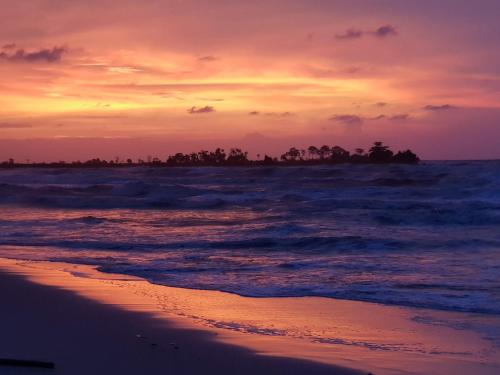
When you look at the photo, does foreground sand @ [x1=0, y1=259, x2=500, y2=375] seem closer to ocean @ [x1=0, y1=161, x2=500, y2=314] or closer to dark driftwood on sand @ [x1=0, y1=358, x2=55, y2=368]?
dark driftwood on sand @ [x1=0, y1=358, x2=55, y2=368]

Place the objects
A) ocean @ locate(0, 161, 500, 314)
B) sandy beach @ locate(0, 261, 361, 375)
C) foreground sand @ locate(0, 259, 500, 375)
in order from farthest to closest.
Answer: ocean @ locate(0, 161, 500, 314), foreground sand @ locate(0, 259, 500, 375), sandy beach @ locate(0, 261, 361, 375)

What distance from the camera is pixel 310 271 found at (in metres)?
12.3

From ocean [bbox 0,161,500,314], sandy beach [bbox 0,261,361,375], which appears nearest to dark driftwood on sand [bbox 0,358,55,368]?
sandy beach [bbox 0,261,361,375]

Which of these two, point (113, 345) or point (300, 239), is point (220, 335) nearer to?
point (113, 345)

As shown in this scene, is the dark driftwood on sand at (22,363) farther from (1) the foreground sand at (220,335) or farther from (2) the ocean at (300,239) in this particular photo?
(2) the ocean at (300,239)

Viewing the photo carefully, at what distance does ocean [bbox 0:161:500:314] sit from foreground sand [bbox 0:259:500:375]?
3.19ft

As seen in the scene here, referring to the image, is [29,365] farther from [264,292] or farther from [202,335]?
[264,292]

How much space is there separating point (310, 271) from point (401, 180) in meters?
29.7

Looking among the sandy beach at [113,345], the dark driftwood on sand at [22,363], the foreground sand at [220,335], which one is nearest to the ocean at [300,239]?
the foreground sand at [220,335]

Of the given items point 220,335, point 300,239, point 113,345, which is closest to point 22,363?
point 113,345

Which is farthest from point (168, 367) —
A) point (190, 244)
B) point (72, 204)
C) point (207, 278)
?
point (72, 204)

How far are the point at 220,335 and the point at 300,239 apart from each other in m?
9.57

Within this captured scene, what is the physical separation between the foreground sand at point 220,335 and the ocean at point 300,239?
97cm

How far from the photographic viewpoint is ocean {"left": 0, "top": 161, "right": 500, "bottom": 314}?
10859 mm
